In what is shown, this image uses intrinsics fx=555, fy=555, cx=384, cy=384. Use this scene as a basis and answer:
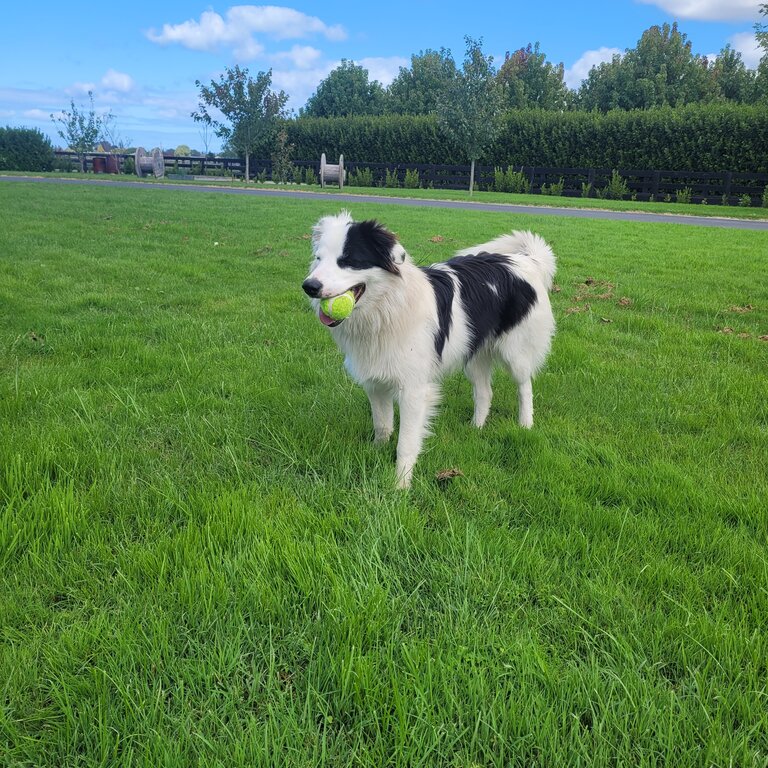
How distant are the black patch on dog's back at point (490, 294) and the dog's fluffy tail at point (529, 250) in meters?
0.30

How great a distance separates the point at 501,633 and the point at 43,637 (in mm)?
1566

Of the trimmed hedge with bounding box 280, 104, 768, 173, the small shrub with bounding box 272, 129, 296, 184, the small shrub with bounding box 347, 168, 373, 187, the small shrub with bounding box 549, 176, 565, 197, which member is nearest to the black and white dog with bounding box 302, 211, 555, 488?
the small shrub with bounding box 549, 176, 565, 197

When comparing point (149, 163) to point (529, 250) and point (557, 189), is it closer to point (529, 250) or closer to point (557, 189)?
point (557, 189)

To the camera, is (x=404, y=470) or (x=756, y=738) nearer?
(x=756, y=738)

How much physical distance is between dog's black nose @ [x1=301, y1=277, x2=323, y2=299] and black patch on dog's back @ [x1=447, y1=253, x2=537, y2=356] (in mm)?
1254

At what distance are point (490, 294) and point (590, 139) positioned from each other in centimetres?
3305

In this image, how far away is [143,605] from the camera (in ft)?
6.65

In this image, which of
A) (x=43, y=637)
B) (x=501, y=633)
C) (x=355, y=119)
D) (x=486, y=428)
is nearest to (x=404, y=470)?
(x=486, y=428)

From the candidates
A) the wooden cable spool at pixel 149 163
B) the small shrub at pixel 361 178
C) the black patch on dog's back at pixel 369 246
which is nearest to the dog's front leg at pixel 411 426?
the black patch on dog's back at pixel 369 246

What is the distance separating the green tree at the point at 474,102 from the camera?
2983cm

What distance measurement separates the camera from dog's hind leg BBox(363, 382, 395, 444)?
3523 mm

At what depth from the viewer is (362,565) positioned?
2234 mm

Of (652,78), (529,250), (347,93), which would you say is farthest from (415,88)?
(529,250)

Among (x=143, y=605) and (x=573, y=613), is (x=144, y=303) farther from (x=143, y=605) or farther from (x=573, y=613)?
(x=573, y=613)
